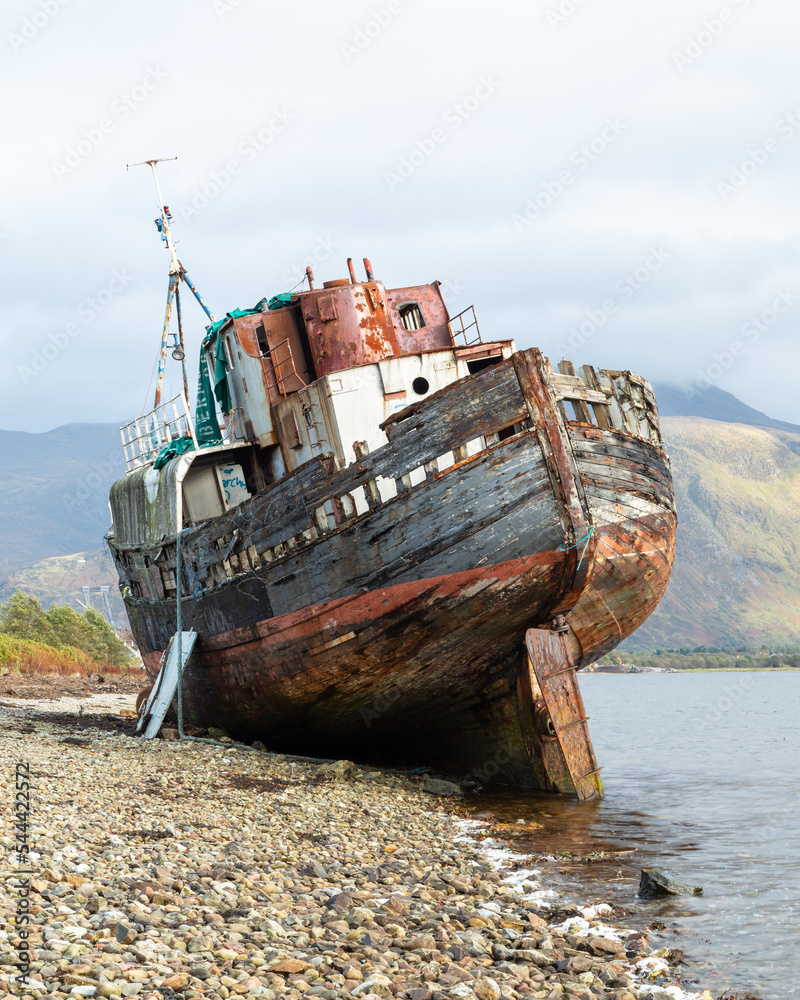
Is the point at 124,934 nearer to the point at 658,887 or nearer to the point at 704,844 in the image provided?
the point at 658,887

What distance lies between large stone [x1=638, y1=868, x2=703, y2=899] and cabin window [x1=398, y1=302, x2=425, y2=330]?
8.66 metres

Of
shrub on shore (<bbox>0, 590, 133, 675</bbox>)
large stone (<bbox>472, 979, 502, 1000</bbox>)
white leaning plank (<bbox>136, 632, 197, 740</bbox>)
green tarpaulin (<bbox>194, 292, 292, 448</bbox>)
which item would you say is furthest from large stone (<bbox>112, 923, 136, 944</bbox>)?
shrub on shore (<bbox>0, 590, 133, 675</bbox>)

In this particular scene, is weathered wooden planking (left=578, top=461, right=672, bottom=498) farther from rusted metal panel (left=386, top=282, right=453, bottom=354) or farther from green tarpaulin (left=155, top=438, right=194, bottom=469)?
green tarpaulin (left=155, top=438, right=194, bottom=469)

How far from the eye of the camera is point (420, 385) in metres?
11.7

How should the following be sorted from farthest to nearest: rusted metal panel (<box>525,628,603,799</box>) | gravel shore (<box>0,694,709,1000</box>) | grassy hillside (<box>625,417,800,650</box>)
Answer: grassy hillside (<box>625,417,800,650</box>), rusted metal panel (<box>525,628,603,799</box>), gravel shore (<box>0,694,709,1000</box>)

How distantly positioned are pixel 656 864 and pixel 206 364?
33.3 feet

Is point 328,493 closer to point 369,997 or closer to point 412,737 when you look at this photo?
point 412,737

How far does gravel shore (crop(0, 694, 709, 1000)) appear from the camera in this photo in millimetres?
4176

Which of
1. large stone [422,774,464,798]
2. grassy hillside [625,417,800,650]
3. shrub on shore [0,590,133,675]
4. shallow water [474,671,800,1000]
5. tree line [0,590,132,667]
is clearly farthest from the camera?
A: grassy hillside [625,417,800,650]

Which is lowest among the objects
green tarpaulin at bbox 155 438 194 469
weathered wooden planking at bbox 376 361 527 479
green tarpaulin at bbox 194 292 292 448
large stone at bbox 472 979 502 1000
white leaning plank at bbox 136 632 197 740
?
large stone at bbox 472 979 502 1000

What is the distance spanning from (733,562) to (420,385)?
17136 cm

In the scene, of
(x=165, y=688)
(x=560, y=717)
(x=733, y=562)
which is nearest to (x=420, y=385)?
(x=560, y=717)

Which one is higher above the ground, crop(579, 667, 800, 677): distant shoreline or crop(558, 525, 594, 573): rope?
crop(558, 525, 594, 573): rope

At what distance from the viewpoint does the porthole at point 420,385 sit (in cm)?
1162
